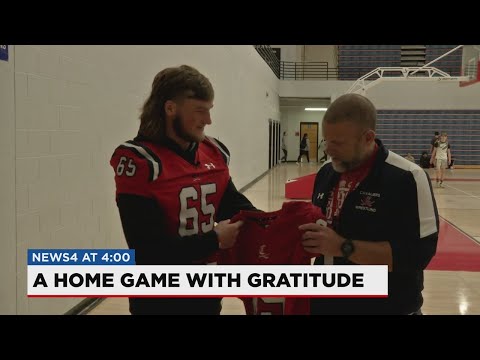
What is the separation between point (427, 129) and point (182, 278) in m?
22.0

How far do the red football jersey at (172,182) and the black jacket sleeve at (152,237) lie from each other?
4cm

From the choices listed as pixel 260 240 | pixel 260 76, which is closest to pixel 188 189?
pixel 260 240

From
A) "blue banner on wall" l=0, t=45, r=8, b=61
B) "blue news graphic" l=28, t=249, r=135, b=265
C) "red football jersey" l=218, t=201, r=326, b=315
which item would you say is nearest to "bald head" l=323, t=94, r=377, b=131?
"red football jersey" l=218, t=201, r=326, b=315

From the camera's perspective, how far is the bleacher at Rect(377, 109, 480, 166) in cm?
2227

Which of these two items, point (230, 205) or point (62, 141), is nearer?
point (230, 205)

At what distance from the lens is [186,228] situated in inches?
71.7

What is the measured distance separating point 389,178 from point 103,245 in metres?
3.34

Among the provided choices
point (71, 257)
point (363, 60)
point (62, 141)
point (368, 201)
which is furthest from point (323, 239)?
point (363, 60)

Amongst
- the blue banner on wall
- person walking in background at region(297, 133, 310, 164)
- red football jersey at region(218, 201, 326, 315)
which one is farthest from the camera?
person walking in background at region(297, 133, 310, 164)

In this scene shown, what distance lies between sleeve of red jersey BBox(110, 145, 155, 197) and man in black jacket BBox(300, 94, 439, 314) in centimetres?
56

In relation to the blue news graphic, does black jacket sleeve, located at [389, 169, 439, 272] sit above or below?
above

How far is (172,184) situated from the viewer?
178 centimetres

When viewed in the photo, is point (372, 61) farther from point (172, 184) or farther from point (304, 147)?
point (172, 184)

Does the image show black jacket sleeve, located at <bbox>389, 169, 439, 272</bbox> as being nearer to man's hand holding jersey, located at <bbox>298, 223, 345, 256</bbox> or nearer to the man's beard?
man's hand holding jersey, located at <bbox>298, 223, 345, 256</bbox>
